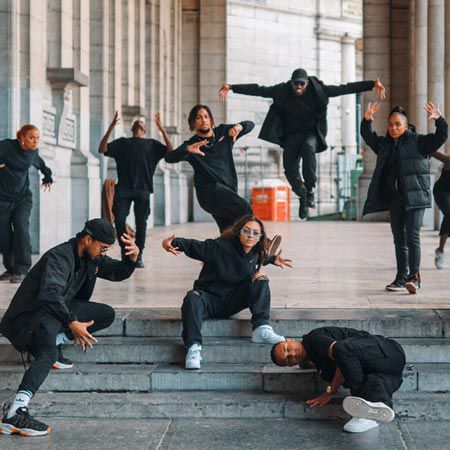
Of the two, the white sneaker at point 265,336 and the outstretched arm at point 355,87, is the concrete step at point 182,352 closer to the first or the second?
the white sneaker at point 265,336

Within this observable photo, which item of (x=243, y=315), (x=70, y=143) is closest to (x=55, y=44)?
(x=70, y=143)

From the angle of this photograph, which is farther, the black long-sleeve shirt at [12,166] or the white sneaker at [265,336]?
the black long-sleeve shirt at [12,166]

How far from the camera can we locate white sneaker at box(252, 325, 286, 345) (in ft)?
28.0

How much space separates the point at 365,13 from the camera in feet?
107

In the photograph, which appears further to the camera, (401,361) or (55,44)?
(55,44)

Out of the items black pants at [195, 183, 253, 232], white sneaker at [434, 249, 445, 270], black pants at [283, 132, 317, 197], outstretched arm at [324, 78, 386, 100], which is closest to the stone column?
white sneaker at [434, 249, 445, 270]

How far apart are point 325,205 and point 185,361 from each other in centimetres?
3234

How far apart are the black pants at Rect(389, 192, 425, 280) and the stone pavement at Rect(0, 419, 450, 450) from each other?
370cm

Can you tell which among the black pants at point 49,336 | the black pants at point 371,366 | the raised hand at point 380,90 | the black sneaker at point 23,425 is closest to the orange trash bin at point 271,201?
the raised hand at point 380,90

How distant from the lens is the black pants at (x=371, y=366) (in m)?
7.49

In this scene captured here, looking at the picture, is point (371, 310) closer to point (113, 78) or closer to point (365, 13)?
point (113, 78)

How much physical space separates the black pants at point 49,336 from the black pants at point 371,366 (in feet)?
6.38

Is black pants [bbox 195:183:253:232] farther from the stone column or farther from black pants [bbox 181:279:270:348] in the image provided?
the stone column

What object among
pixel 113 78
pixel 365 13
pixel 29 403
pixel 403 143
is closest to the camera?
pixel 29 403
